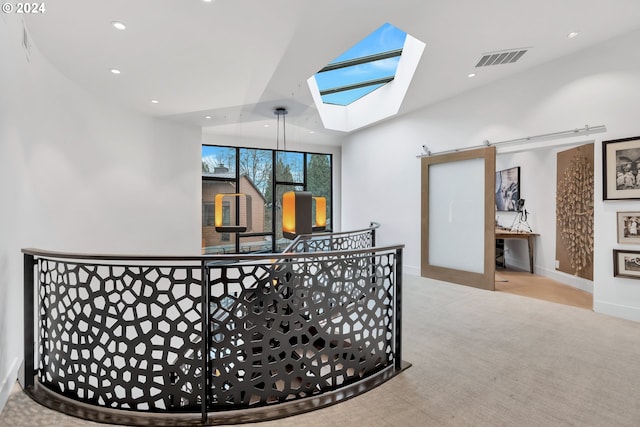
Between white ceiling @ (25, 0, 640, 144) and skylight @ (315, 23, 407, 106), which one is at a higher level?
skylight @ (315, 23, 407, 106)

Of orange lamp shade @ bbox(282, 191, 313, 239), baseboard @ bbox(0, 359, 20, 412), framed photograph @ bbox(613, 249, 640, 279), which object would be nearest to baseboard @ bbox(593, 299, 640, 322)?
framed photograph @ bbox(613, 249, 640, 279)

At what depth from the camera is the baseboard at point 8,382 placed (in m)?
2.21

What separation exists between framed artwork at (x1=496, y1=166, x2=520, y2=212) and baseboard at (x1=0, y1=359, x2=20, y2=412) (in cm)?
846

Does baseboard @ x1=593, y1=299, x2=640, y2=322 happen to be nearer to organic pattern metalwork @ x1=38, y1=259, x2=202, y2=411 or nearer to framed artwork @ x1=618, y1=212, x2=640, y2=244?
framed artwork @ x1=618, y1=212, x2=640, y2=244

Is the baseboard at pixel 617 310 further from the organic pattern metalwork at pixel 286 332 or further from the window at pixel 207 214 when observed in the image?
the window at pixel 207 214

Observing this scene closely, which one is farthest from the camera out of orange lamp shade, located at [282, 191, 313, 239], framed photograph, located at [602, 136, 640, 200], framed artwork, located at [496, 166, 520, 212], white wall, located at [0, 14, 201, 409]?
framed artwork, located at [496, 166, 520, 212]

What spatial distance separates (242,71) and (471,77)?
3446 millimetres

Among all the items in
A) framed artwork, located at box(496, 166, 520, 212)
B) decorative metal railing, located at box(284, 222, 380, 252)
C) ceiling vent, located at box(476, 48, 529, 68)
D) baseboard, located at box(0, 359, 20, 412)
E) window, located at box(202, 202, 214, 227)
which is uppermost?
ceiling vent, located at box(476, 48, 529, 68)

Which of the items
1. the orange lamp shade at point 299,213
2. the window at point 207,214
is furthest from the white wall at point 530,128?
the window at point 207,214

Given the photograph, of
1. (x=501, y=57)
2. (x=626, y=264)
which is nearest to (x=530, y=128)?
(x=501, y=57)

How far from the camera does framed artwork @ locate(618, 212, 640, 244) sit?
12.3 ft

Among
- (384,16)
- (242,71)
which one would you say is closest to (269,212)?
(242,71)

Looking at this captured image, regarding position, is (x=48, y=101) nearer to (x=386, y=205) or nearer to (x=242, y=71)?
(x=242, y=71)

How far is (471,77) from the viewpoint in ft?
16.1
